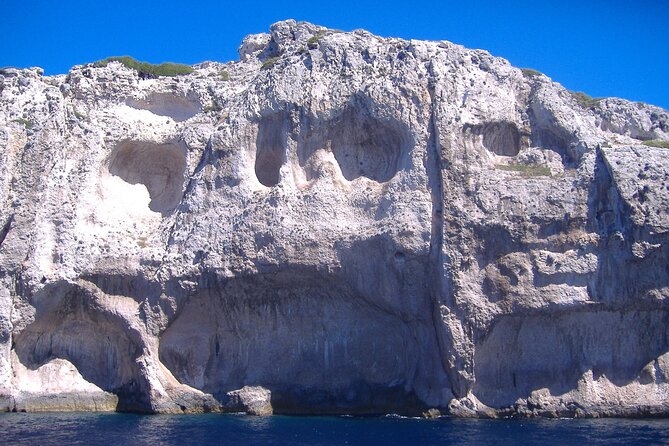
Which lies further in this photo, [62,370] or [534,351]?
[62,370]

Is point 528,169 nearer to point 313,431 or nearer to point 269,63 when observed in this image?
point 313,431

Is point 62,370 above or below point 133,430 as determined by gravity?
above

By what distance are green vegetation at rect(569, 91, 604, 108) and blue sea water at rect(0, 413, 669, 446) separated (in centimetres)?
1339

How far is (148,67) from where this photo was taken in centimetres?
3616

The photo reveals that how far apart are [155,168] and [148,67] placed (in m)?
4.69

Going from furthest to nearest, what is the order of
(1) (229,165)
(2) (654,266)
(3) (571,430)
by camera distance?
(1) (229,165), (2) (654,266), (3) (571,430)

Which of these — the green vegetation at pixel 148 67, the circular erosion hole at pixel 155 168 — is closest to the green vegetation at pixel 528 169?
the circular erosion hole at pixel 155 168

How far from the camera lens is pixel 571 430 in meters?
24.1

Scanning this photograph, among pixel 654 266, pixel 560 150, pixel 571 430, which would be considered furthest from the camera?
pixel 560 150

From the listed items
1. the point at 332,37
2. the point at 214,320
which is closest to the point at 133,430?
the point at 214,320

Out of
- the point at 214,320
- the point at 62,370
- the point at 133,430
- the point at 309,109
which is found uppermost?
the point at 309,109

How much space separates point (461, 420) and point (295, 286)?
805 centimetres

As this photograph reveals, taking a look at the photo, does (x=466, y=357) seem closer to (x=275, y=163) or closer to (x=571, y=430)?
(x=571, y=430)

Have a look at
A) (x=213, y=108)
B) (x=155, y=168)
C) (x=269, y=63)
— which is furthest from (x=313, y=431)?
(x=269, y=63)
